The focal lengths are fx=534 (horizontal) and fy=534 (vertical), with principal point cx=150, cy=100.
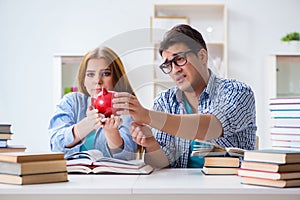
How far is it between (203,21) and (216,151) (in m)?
3.02

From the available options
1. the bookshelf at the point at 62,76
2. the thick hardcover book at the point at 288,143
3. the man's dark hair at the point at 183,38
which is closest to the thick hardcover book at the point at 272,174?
the thick hardcover book at the point at 288,143

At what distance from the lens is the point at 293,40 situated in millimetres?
4652

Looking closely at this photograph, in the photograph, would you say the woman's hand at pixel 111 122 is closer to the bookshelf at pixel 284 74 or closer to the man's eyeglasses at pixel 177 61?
the man's eyeglasses at pixel 177 61

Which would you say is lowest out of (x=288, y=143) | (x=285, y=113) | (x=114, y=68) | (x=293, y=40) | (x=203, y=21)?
(x=288, y=143)

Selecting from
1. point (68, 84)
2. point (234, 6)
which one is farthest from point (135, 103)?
point (234, 6)

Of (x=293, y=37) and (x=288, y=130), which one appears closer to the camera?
(x=288, y=130)

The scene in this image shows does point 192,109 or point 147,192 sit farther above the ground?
point 192,109

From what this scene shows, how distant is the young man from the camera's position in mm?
2000

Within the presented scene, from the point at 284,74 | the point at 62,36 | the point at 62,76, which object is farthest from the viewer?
the point at 62,36

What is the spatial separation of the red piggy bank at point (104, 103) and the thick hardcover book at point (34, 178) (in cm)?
31

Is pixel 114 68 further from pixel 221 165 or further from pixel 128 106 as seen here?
pixel 221 165

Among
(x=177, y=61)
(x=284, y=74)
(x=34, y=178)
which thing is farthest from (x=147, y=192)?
(x=284, y=74)

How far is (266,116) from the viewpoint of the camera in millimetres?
4820

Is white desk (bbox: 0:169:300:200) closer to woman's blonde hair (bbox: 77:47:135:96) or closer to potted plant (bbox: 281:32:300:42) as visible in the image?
woman's blonde hair (bbox: 77:47:135:96)
